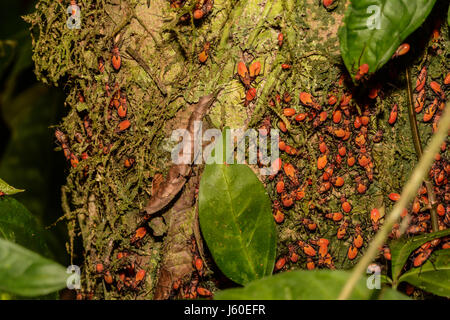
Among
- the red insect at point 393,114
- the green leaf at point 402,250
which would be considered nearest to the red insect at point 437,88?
the red insect at point 393,114

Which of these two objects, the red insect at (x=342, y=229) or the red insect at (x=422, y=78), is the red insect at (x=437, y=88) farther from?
the red insect at (x=342, y=229)

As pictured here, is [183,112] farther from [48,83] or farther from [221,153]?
[48,83]

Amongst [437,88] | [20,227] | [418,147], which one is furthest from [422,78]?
[20,227]

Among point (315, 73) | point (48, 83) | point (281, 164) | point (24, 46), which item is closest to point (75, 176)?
point (48, 83)

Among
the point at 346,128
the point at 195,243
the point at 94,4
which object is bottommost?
the point at 195,243

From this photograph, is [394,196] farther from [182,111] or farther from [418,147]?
[182,111]
